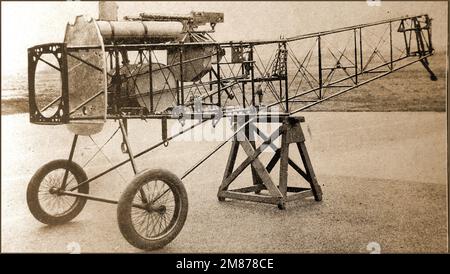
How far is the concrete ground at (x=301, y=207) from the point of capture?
7.76 meters

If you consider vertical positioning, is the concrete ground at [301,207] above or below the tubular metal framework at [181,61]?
below

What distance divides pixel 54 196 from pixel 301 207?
4267 millimetres

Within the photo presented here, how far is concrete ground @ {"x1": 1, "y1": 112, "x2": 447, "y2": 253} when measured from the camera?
306 inches

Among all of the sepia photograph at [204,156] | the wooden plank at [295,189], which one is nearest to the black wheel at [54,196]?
the sepia photograph at [204,156]

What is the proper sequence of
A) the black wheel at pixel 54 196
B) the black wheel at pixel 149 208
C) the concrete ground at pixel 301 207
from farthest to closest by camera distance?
the black wheel at pixel 54 196
the concrete ground at pixel 301 207
the black wheel at pixel 149 208

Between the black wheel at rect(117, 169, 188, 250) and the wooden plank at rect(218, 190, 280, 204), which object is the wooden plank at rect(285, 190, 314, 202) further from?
the black wheel at rect(117, 169, 188, 250)

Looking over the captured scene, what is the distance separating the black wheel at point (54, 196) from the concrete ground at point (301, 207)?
19 cm

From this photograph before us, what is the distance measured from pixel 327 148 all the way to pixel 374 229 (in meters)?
5.17

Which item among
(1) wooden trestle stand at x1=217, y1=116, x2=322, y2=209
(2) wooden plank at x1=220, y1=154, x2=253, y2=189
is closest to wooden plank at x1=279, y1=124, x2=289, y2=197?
(1) wooden trestle stand at x1=217, y1=116, x2=322, y2=209

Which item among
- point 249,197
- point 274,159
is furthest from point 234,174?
point 274,159

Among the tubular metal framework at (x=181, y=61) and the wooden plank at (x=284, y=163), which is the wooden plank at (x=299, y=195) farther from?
the tubular metal framework at (x=181, y=61)

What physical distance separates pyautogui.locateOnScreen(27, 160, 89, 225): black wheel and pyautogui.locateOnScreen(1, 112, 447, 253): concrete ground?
7.6 inches

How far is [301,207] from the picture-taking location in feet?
31.6

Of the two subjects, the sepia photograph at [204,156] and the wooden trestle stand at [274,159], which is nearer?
the sepia photograph at [204,156]
